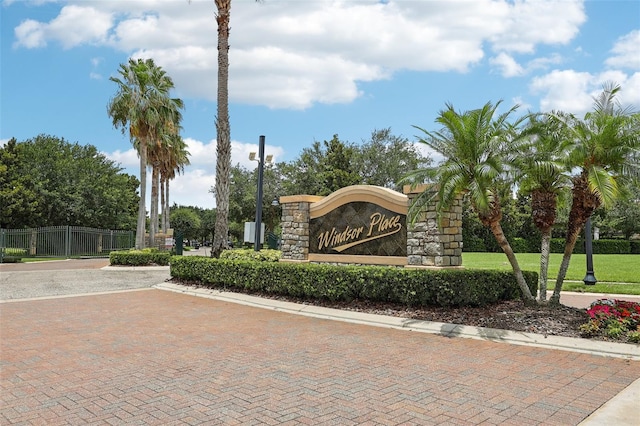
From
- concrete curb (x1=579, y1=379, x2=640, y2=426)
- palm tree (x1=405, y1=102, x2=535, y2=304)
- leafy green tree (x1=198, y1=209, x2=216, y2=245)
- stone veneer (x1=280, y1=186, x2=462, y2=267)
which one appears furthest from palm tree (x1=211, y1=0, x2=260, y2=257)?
leafy green tree (x1=198, y1=209, x2=216, y2=245)

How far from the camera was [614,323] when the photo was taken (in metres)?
8.85

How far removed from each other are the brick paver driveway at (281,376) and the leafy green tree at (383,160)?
3488cm

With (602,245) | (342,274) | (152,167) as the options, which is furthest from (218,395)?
(602,245)

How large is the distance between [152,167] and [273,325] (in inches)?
1030

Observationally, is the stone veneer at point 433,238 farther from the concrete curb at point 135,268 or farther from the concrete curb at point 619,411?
the concrete curb at point 135,268

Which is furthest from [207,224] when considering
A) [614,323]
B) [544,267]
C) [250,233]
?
[614,323]

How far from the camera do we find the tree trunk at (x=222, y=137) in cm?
1809

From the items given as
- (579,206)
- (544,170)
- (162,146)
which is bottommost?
(579,206)

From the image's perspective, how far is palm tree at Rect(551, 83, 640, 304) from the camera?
378 inches

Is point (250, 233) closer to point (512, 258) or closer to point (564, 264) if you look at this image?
point (512, 258)

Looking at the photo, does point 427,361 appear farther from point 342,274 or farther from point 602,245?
point 602,245

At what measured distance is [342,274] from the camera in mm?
12203

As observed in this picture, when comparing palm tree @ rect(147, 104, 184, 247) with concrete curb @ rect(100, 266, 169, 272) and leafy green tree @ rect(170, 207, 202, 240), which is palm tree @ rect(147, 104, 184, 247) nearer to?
concrete curb @ rect(100, 266, 169, 272)

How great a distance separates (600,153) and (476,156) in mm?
2366
